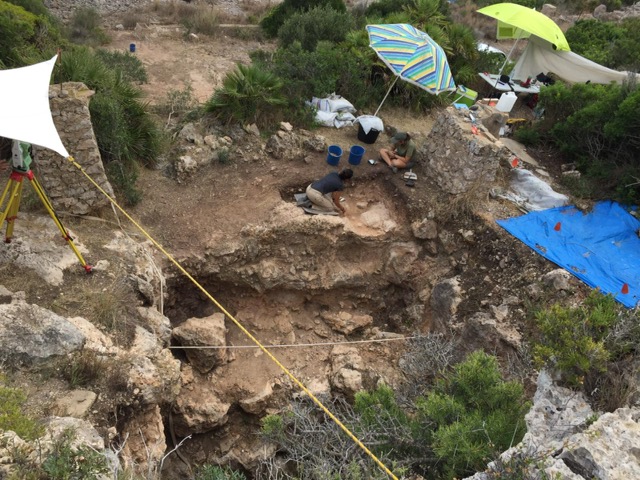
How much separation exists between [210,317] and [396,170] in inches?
181

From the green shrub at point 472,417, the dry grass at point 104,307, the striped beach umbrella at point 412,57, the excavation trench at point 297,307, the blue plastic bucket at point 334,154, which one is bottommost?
the excavation trench at point 297,307

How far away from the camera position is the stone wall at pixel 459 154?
8367mm

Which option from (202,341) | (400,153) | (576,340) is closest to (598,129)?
(400,153)

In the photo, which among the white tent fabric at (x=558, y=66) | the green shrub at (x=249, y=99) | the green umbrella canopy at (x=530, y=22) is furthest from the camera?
the white tent fabric at (x=558, y=66)

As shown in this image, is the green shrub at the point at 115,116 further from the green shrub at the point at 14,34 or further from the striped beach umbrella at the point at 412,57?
the striped beach umbrella at the point at 412,57

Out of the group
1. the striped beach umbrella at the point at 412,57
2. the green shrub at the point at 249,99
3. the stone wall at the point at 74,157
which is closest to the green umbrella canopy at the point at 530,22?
the striped beach umbrella at the point at 412,57

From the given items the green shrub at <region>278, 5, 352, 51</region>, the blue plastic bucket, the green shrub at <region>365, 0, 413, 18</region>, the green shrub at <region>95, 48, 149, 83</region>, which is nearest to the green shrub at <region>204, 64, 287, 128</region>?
the blue plastic bucket

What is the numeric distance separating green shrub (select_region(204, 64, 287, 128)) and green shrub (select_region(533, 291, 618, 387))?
692 cm

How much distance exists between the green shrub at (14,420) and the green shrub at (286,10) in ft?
45.8

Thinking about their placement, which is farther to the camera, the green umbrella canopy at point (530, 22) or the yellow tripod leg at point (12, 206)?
the green umbrella canopy at point (530, 22)

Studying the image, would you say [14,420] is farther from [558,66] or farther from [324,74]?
[558,66]

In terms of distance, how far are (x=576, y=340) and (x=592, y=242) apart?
189 inches

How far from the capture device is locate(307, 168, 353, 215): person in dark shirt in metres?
8.17

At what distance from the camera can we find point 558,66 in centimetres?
1367
